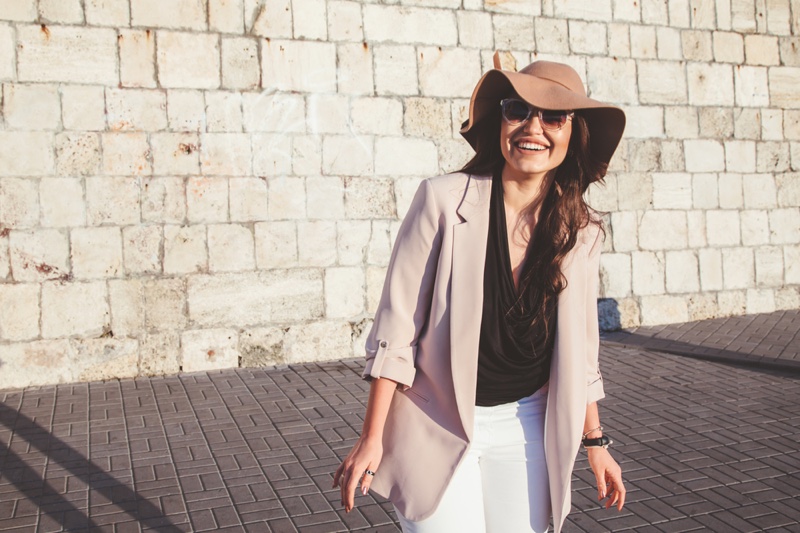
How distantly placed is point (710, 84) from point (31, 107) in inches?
284

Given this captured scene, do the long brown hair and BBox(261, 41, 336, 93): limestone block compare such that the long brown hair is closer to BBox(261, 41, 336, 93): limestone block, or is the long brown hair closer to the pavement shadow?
the pavement shadow

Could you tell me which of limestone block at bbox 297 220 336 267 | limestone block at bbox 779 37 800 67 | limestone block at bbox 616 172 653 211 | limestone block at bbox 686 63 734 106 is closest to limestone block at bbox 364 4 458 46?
limestone block at bbox 297 220 336 267

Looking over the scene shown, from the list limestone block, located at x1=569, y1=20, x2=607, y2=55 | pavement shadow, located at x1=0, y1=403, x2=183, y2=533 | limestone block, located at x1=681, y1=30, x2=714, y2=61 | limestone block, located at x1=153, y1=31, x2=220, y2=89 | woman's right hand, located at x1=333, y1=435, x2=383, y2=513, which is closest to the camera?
woman's right hand, located at x1=333, y1=435, x2=383, y2=513

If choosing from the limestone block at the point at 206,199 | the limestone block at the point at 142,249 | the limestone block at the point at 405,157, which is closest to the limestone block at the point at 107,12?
the limestone block at the point at 206,199

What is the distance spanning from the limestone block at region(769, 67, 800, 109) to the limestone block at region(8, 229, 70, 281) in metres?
8.07

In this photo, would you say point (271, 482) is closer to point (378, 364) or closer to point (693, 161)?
point (378, 364)

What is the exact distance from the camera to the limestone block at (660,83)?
31.9 feet

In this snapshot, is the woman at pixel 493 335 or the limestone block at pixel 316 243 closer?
the woman at pixel 493 335

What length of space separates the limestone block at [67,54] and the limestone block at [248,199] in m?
1.36

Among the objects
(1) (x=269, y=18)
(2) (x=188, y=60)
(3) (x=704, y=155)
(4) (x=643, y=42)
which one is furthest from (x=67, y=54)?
(3) (x=704, y=155)

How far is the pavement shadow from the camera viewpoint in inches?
168

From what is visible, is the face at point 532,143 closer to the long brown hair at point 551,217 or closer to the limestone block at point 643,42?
the long brown hair at point 551,217

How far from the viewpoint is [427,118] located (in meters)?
8.63

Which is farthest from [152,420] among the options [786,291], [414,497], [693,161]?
[786,291]
